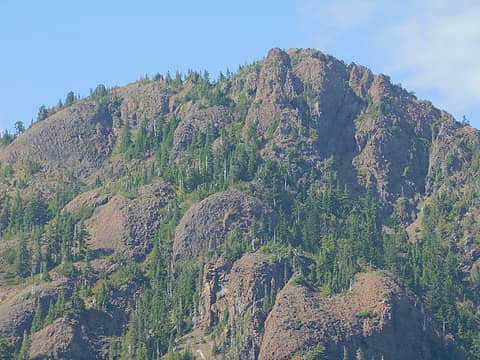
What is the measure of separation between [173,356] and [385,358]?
109 feet

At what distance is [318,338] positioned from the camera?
651 feet

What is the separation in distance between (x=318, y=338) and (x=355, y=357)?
21.0ft

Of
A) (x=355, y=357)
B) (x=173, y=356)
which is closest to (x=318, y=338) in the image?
(x=355, y=357)

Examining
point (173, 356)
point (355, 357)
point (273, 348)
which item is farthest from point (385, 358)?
point (173, 356)

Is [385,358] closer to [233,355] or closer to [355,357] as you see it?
[355,357]

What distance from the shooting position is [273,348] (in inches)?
7795

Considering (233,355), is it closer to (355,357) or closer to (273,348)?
(273,348)

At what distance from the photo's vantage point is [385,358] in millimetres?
199625

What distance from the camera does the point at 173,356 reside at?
19975 cm

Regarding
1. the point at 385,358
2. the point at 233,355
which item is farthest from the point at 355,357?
the point at 233,355

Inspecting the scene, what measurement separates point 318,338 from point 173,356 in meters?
22.8

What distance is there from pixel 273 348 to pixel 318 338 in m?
7.17

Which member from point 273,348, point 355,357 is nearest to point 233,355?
point 273,348

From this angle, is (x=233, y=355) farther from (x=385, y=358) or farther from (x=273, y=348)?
(x=385, y=358)
